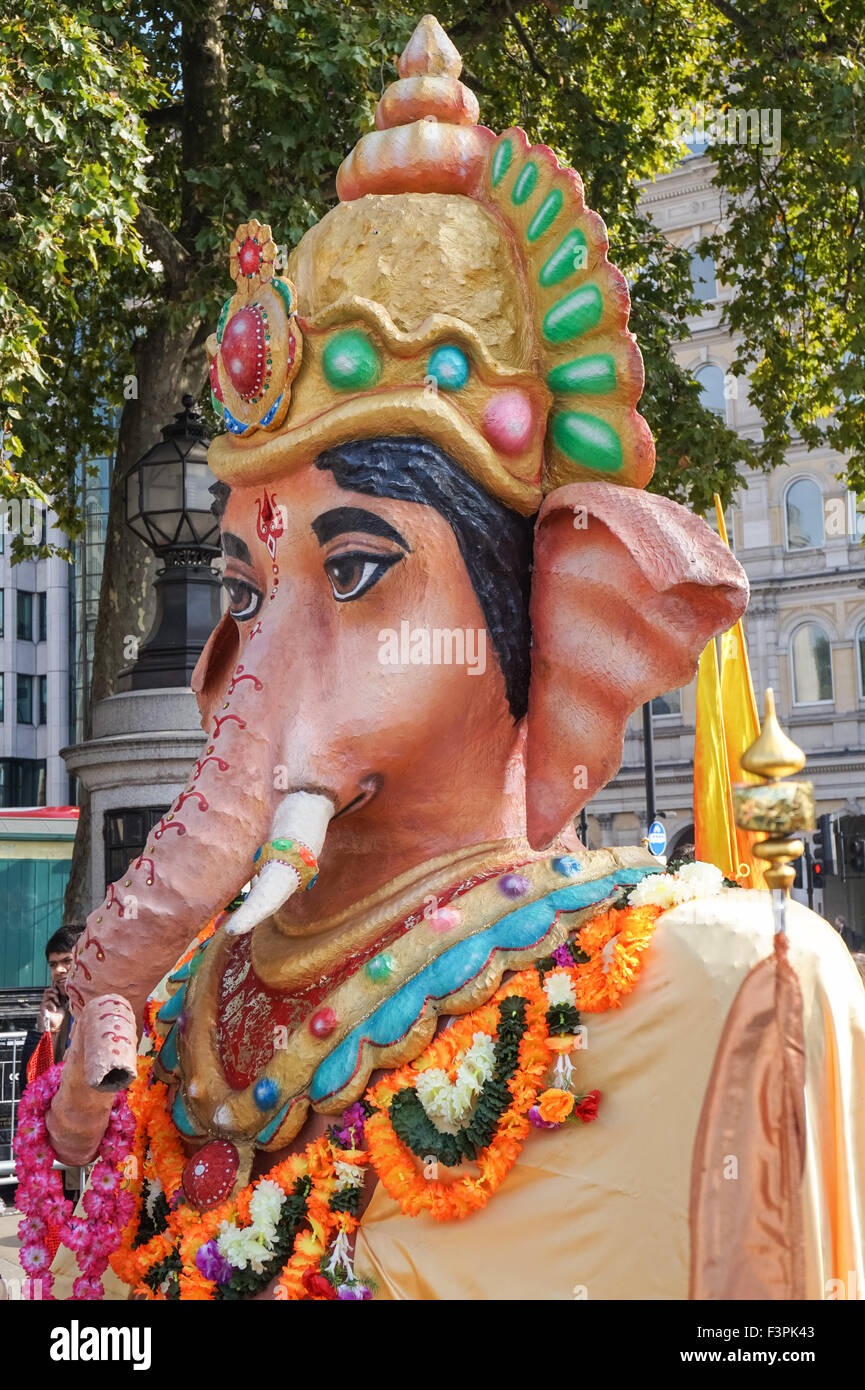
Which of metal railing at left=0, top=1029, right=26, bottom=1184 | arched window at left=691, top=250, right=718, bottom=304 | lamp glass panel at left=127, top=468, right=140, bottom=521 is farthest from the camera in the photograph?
arched window at left=691, top=250, right=718, bottom=304

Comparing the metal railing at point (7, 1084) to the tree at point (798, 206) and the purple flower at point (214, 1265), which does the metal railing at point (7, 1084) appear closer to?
the tree at point (798, 206)

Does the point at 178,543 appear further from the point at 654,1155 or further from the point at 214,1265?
the point at 654,1155

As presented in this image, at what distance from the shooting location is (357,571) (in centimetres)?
225

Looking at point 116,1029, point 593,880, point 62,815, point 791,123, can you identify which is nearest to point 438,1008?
point 593,880

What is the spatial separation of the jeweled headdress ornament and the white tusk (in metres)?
0.55

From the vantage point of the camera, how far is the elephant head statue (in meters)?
2.19

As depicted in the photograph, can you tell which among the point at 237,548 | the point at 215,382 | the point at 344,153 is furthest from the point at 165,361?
the point at 237,548

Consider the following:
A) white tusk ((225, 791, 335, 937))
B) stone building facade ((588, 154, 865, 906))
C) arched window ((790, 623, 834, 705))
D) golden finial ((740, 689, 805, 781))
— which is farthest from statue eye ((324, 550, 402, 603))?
arched window ((790, 623, 834, 705))

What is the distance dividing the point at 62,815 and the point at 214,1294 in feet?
47.9

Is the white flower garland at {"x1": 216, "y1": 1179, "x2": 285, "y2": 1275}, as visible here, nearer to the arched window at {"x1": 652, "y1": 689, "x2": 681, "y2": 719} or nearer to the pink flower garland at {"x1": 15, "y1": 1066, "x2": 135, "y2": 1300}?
the pink flower garland at {"x1": 15, "y1": 1066, "x2": 135, "y2": 1300}

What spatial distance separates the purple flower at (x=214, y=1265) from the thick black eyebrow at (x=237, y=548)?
105 centimetres

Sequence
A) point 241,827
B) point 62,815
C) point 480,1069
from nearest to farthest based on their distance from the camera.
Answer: point 480,1069 → point 241,827 → point 62,815

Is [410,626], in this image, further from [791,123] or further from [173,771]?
[791,123]
